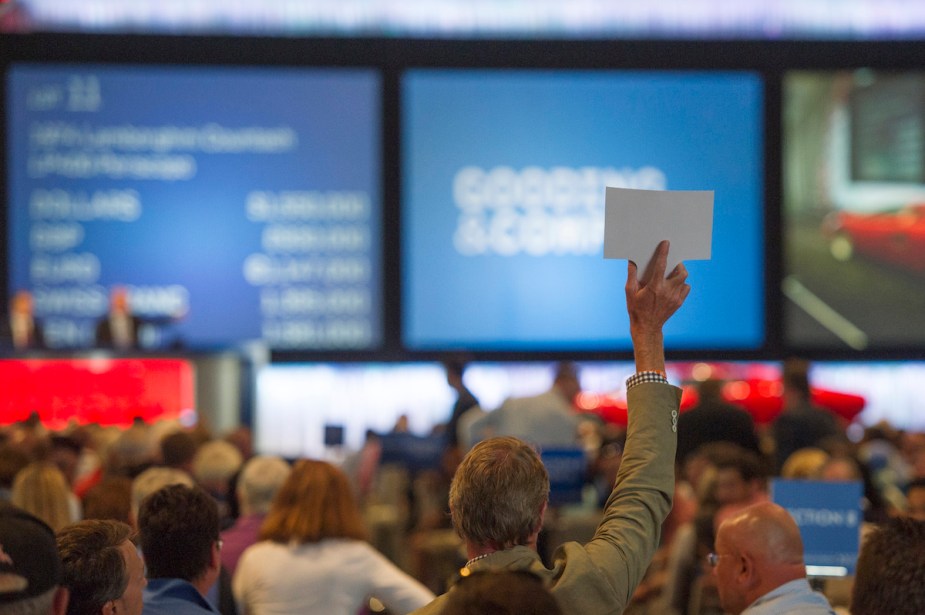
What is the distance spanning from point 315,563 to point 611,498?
5.01 ft

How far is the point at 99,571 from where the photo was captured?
7.00 feet

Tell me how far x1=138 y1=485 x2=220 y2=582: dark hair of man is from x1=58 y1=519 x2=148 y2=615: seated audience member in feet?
1.16

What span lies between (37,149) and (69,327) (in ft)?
5.04

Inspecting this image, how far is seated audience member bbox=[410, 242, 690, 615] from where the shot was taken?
1.91m

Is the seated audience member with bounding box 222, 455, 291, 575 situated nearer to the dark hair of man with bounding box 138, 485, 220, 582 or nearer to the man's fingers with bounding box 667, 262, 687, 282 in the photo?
the dark hair of man with bounding box 138, 485, 220, 582

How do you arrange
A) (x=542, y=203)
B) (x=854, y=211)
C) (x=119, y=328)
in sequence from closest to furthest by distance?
1. (x=119, y=328)
2. (x=542, y=203)
3. (x=854, y=211)

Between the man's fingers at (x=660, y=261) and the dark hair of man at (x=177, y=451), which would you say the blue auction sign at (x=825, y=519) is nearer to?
the man's fingers at (x=660, y=261)

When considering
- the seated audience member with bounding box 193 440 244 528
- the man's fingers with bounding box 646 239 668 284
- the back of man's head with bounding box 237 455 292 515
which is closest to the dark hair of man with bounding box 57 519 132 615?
the man's fingers with bounding box 646 239 668 284

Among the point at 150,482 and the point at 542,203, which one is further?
the point at 542,203

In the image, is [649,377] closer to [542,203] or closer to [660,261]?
[660,261]

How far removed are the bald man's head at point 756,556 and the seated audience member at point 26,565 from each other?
62.5 inches

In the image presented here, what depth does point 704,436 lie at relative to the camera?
6.14 meters

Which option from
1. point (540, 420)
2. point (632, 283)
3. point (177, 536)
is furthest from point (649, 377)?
point (540, 420)

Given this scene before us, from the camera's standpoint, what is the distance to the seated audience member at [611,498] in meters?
1.91
